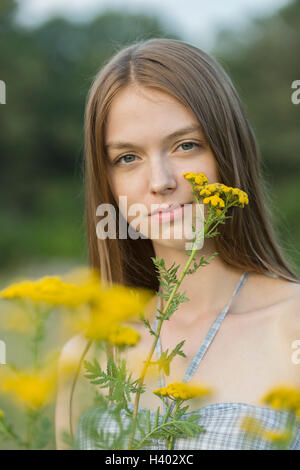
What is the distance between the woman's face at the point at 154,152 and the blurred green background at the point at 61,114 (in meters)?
12.6

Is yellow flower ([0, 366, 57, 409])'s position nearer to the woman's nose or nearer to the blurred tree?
the woman's nose

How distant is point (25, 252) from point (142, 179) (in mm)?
12791

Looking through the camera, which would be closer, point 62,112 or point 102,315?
point 102,315

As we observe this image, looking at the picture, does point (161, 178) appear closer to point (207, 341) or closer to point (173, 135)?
point (173, 135)

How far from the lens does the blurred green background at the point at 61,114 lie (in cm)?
1529

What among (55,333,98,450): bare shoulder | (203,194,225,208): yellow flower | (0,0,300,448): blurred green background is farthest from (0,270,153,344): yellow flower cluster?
(0,0,300,448): blurred green background

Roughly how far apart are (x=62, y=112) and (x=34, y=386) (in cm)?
1798

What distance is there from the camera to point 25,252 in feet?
45.9

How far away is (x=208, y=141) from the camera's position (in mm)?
1576

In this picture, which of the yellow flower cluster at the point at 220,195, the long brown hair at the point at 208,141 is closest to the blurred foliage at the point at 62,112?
the long brown hair at the point at 208,141

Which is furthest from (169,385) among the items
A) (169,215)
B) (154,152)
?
(154,152)

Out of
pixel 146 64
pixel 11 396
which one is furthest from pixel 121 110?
pixel 11 396

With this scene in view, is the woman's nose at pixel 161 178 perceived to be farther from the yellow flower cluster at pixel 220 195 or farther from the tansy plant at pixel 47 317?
the tansy plant at pixel 47 317

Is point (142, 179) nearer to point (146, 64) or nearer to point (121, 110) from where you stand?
point (121, 110)
